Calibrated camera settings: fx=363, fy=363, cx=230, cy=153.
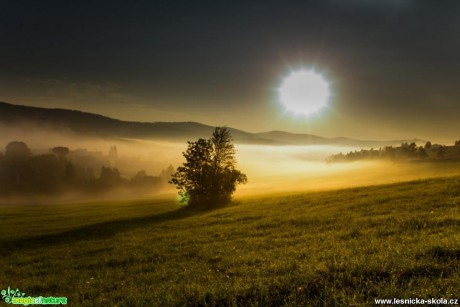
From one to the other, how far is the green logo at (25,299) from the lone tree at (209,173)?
154 ft

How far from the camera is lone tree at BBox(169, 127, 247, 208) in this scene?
6406cm

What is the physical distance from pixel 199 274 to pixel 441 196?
850 inches

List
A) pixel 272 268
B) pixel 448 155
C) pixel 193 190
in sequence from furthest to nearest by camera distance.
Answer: pixel 448 155 → pixel 193 190 → pixel 272 268

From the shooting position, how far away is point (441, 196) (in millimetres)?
27281

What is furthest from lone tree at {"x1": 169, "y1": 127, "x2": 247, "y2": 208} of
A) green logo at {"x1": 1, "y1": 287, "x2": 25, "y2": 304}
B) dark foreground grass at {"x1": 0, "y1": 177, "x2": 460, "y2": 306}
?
green logo at {"x1": 1, "y1": 287, "x2": 25, "y2": 304}

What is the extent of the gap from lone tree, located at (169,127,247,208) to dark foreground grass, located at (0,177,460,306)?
1289 inches

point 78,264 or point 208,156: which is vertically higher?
point 208,156

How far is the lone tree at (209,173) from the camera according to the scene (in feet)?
210

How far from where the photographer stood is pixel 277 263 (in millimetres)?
13508

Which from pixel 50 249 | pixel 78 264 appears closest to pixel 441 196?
pixel 78 264

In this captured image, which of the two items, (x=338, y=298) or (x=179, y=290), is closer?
(x=338, y=298)

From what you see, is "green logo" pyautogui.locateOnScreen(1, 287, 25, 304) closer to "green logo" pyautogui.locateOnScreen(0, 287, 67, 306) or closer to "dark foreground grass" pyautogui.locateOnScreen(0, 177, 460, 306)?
"green logo" pyautogui.locateOnScreen(0, 287, 67, 306)

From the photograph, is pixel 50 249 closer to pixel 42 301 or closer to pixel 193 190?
pixel 42 301

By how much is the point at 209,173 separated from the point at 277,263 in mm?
50907
